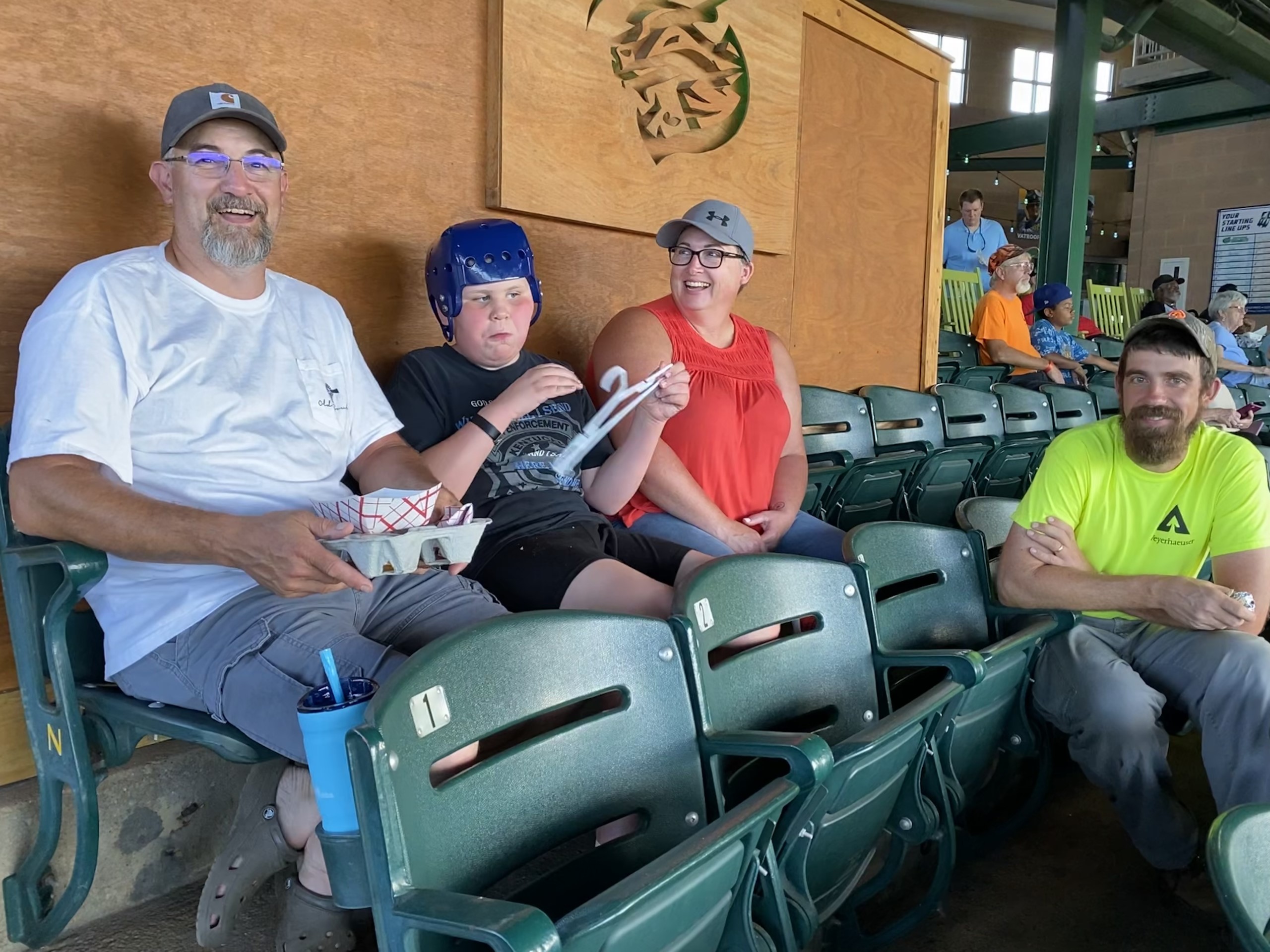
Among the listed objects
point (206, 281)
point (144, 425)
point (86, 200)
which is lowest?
point (144, 425)

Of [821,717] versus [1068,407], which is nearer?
[821,717]

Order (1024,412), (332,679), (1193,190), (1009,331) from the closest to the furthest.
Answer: (332,679) → (1024,412) → (1009,331) → (1193,190)

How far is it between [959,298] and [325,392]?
25.7 ft

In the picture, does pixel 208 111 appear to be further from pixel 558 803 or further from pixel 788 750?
pixel 788 750

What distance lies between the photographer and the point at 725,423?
2379 mm

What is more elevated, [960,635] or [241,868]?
[960,635]

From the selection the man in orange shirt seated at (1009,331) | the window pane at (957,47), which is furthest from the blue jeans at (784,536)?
the window pane at (957,47)

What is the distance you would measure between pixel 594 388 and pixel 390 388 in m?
0.62

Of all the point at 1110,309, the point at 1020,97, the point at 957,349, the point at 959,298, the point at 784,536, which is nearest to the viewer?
the point at 784,536

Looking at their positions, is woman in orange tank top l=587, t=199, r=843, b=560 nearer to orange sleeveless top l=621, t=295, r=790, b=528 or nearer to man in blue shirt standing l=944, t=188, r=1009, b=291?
orange sleeveless top l=621, t=295, r=790, b=528

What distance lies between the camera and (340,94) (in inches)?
82.5

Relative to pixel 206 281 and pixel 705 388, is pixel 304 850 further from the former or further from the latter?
pixel 705 388

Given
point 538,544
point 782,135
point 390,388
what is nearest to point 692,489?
point 538,544

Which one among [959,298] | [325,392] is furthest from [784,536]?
[959,298]
